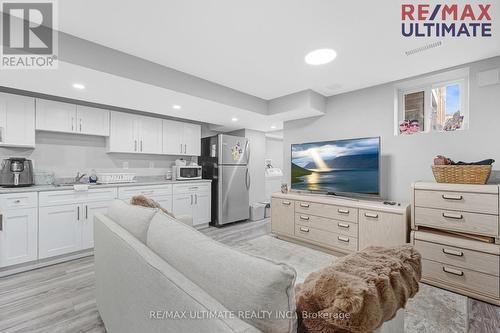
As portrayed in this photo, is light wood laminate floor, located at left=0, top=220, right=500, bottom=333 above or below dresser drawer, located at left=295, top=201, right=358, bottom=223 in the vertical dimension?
below

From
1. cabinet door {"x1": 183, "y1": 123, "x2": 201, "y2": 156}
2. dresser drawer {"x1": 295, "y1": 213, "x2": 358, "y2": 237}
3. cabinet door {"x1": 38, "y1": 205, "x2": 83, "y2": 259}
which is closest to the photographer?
cabinet door {"x1": 38, "y1": 205, "x2": 83, "y2": 259}

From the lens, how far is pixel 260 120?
4191 millimetres

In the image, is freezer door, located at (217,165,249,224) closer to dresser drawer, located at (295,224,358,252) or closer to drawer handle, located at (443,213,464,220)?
dresser drawer, located at (295,224,358,252)

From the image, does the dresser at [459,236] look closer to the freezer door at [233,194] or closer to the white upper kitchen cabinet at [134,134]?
the freezer door at [233,194]

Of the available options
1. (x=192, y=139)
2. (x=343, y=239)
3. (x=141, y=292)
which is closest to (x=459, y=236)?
(x=343, y=239)

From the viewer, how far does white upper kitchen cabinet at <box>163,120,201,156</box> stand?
4.13 metres

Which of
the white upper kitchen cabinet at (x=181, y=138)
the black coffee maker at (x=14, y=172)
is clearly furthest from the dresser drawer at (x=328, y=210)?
the black coffee maker at (x=14, y=172)

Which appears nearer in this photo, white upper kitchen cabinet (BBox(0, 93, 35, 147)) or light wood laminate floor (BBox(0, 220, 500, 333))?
light wood laminate floor (BBox(0, 220, 500, 333))

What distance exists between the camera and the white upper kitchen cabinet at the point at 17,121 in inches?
103

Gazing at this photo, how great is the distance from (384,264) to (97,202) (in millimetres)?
3397

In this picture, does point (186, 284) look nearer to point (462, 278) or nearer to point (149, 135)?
point (462, 278)

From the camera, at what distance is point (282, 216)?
3.55 metres

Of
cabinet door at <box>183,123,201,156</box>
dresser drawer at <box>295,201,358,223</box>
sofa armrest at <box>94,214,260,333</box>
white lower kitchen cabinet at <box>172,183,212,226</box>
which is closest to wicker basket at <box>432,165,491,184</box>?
dresser drawer at <box>295,201,358,223</box>

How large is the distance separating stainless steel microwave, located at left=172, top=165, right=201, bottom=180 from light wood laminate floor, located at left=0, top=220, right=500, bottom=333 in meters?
1.91
